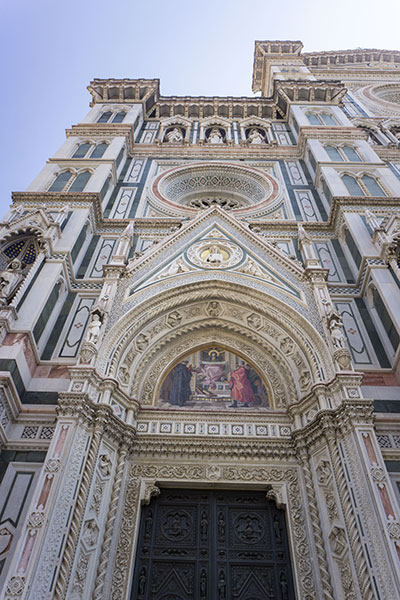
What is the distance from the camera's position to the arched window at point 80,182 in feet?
41.4

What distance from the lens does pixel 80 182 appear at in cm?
1297

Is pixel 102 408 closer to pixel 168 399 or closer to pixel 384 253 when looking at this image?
pixel 168 399

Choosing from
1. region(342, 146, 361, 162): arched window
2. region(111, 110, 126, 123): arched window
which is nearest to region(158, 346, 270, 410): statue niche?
region(342, 146, 361, 162): arched window

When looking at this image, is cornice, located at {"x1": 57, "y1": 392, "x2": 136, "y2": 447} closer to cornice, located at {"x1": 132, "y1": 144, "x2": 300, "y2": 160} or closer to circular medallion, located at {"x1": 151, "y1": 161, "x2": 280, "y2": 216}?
circular medallion, located at {"x1": 151, "y1": 161, "x2": 280, "y2": 216}

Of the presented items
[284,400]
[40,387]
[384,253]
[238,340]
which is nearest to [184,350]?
[238,340]

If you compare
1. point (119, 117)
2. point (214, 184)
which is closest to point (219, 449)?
point (214, 184)

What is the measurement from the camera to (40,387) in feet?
25.2

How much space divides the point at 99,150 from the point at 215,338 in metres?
8.49

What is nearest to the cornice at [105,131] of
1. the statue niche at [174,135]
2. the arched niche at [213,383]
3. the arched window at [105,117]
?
the arched window at [105,117]

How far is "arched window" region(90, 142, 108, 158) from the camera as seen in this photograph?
14.6 metres

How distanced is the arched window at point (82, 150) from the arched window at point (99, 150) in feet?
0.93

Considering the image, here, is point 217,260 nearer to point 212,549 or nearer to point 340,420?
point 340,420

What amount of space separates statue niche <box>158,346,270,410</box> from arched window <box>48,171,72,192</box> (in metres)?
6.32

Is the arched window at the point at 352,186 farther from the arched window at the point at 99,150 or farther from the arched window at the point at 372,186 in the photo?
the arched window at the point at 99,150
